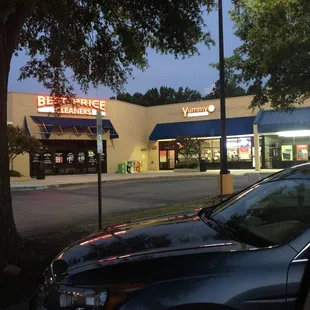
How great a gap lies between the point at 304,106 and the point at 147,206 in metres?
23.5

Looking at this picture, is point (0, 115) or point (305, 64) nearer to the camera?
point (0, 115)

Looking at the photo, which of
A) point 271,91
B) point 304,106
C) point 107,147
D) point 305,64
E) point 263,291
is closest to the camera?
point 263,291

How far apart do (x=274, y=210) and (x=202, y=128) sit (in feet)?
114

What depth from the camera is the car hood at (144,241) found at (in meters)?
2.79

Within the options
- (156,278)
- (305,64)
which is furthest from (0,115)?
(305,64)

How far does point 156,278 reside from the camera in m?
2.49

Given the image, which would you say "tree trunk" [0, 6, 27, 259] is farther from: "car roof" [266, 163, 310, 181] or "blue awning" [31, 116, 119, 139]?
"blue awning" [31, 116, 119, 139]

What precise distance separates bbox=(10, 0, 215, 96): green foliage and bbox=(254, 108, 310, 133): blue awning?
82.2 ft

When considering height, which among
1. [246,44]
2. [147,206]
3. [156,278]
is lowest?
[147,206]

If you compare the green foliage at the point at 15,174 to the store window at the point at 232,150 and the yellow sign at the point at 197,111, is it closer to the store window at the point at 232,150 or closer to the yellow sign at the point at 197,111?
the store window at the point at 232,150

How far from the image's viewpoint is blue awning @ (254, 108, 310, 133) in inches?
1288

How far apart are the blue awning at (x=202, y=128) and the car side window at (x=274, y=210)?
32670 millimetres

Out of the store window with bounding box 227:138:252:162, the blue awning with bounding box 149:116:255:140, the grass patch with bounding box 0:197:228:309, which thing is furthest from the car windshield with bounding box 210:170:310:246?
the store window with bounding box 227:138:252:162

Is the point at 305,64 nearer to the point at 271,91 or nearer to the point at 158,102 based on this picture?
the point at 271,91
